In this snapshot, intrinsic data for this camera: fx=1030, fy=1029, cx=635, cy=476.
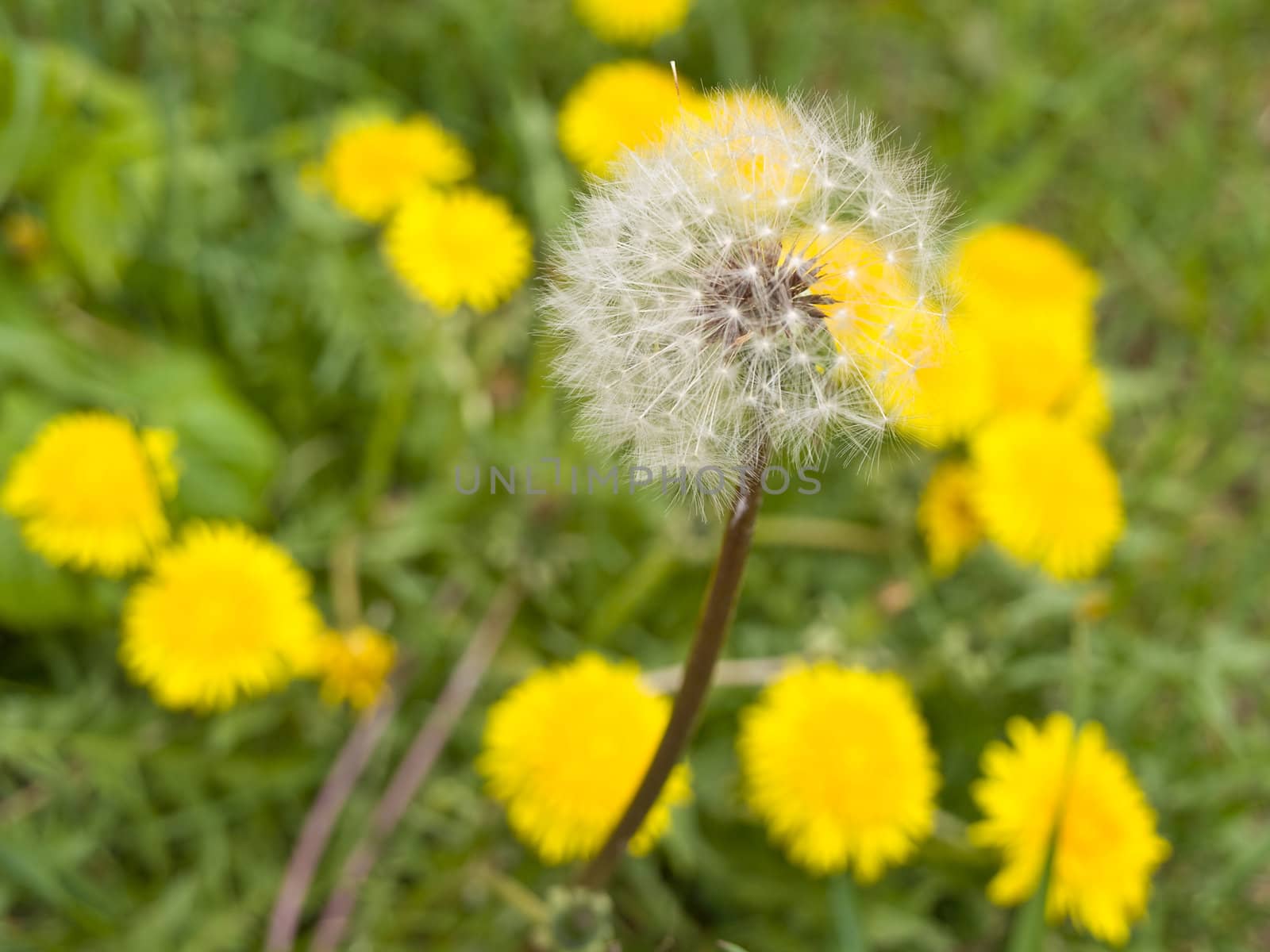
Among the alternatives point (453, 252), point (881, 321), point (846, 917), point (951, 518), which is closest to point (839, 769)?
point (846, 917)

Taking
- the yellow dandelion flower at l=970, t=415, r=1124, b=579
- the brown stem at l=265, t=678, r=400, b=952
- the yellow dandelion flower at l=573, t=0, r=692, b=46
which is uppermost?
the yellow dandelion flower at l=573, t=0, r=692, b=46

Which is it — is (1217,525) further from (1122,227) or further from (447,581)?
(447,581)

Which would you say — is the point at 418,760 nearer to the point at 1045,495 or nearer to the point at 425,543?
the point at 425,543

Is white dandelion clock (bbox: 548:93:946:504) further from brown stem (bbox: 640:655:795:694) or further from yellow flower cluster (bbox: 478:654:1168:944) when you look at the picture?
brown stem (bbox: 640:655:795:694)

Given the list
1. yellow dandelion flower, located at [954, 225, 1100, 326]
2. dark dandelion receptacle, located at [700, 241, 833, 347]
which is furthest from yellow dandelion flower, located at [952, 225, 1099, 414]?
dark dandelion receptacle, located at [700, 241, 833, 347]

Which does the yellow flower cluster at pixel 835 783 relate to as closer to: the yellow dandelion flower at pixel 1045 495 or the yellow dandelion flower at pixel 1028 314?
the yellow dandelion flower at pixel 1045 495
